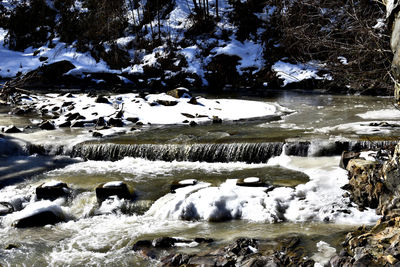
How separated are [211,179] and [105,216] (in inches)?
96.0

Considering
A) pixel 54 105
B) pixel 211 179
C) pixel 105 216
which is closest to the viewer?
pixel 105 216

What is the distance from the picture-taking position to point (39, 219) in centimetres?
659

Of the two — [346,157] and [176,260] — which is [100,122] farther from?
[176,260]

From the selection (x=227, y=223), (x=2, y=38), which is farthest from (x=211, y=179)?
(x=2, y=38)

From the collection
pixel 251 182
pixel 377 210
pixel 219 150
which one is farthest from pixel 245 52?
pixel 377 210

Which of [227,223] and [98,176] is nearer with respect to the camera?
[227,223]

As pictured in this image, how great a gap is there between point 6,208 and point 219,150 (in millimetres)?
4920

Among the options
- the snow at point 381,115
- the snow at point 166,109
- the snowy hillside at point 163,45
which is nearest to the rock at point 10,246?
the snow at point 166,109

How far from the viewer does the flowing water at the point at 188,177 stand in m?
5.73

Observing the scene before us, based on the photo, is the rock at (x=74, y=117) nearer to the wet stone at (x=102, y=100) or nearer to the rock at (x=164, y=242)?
the wet stone at (x=102, y=100)

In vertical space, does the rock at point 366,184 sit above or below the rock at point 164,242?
above

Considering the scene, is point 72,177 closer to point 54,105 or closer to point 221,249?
point 221,249

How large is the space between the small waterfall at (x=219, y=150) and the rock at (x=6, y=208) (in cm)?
326

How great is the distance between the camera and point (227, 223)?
628 centimetres
